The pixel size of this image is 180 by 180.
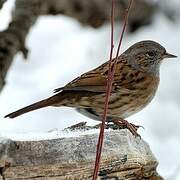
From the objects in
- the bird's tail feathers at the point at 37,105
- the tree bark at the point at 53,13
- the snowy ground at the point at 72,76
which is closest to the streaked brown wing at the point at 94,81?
the bird's tail feathers at the point at 37,105

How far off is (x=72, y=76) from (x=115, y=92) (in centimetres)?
400

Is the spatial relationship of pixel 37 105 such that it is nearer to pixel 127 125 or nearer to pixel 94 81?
pixel 94 81

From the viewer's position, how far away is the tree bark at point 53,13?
6969mm

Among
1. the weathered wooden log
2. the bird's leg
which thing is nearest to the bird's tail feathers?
the bird's leg

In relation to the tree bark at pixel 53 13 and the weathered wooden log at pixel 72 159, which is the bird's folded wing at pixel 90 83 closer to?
the tree bark at pixel 53 13

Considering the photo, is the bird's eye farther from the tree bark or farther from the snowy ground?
the snowy ground

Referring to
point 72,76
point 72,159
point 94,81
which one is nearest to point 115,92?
point 94,81

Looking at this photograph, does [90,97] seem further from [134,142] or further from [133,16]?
[133,16]

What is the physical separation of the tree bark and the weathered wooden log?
5.90ft

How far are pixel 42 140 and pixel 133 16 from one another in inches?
264

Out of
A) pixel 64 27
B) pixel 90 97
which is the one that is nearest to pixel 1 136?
pixel 90 97

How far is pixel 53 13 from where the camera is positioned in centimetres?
851

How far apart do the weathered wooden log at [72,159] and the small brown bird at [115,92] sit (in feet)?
2.62

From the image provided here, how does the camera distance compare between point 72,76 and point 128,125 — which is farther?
point 72,76
